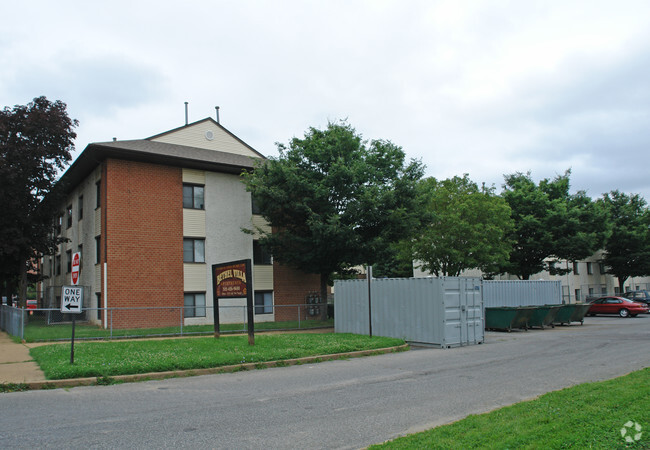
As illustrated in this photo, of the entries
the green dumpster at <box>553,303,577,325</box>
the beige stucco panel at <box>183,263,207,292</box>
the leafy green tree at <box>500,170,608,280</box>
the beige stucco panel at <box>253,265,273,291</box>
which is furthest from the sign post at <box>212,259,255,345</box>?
the leafy green tree at <box>500,170,608,280</box>

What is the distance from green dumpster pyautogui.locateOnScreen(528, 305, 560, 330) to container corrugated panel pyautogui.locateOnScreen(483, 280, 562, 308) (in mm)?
2325

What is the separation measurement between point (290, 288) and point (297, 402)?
20502 millimetres

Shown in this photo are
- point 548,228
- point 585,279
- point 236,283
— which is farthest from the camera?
point 585,279

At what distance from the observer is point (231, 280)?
54.5 feet

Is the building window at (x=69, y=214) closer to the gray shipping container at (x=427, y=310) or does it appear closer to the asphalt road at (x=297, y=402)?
the gray shipping container at (x=427, y=310)

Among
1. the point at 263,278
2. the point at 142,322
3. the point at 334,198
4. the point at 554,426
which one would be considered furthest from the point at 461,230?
the point at 554,426

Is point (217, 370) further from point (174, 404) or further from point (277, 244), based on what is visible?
point (277, 244)

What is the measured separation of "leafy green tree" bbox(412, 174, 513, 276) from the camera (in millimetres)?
29984

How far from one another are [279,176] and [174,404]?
1603 centimetres

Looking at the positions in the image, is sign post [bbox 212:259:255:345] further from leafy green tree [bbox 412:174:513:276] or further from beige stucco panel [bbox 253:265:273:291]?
leafy green tree [bbox 412:174:513:276]

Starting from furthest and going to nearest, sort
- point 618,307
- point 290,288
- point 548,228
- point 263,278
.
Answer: point 548,228 < point 618,307 < point 290,288 < point 263,278

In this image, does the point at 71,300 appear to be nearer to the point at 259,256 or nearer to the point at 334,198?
the point at 334,198

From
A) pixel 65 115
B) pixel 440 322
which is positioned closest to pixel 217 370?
pixel 440 322

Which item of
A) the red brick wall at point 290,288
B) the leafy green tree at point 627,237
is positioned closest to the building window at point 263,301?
the red brick wall at point 290,288
